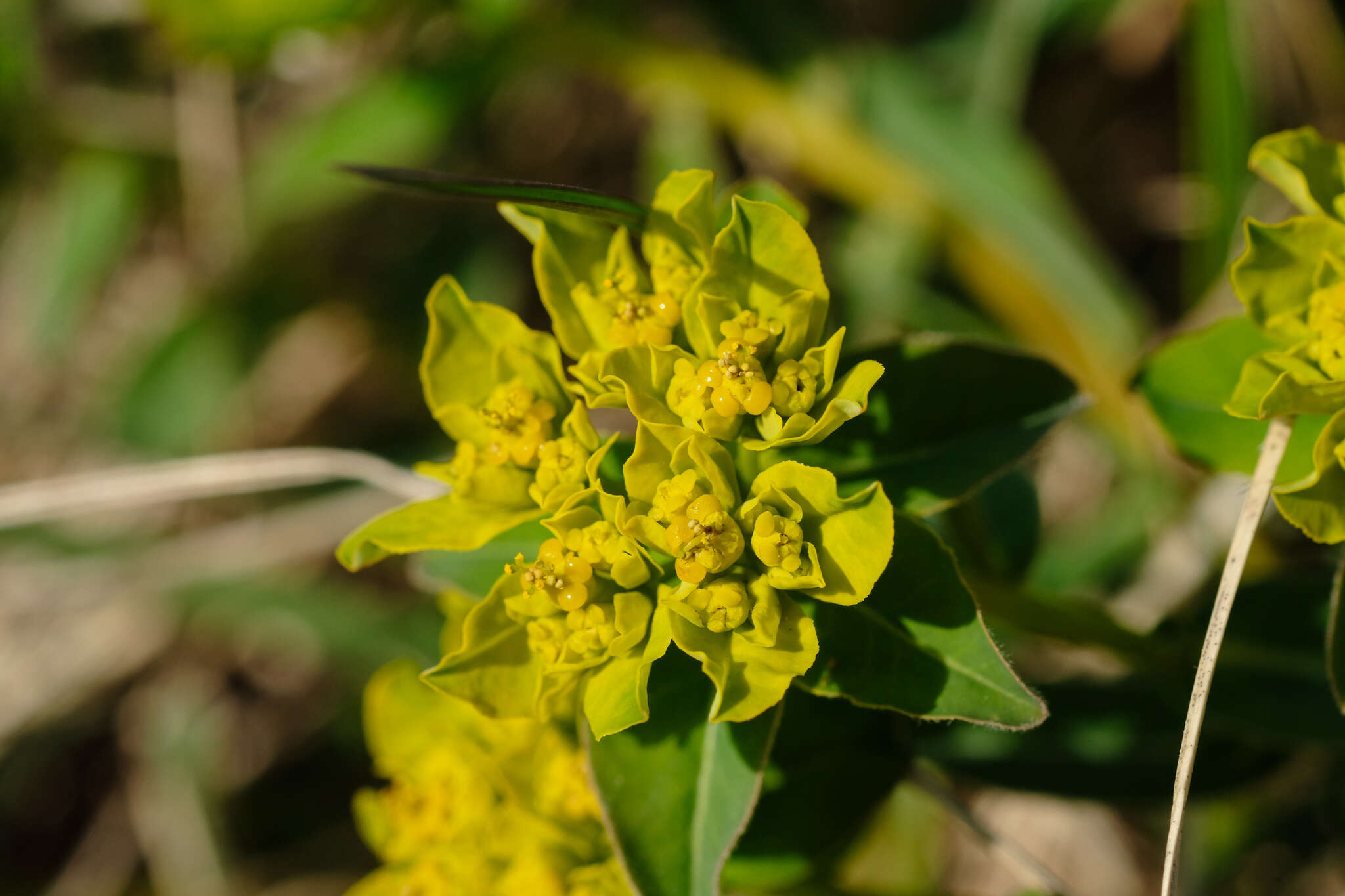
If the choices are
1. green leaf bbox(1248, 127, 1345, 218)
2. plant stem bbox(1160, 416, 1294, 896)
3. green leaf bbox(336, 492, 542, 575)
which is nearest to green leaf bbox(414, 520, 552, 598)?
green leaf bbox(336, 492, 542, 575)

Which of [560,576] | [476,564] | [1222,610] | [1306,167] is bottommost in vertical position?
[476,564]

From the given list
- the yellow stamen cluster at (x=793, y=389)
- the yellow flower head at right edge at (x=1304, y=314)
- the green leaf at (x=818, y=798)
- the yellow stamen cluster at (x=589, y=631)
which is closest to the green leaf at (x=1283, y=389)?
the yellow flower head at right edge at (x=1304, y=314)

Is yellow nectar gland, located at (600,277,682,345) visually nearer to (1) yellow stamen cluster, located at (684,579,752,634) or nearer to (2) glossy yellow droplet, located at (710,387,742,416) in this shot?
(2) glossy yellow droplet, located at (710,387,742,416)

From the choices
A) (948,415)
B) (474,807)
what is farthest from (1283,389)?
(474,807)

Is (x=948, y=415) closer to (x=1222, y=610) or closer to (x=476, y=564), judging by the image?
(x=1222, y=610)

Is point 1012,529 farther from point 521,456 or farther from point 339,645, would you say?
point 339,645

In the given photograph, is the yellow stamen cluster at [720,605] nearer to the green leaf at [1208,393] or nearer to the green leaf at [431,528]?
the green leaf at [431,528]
